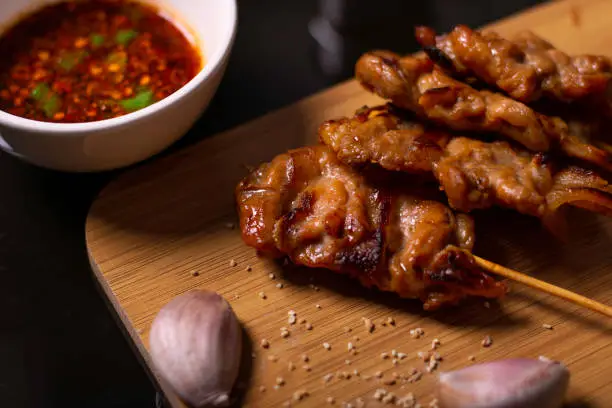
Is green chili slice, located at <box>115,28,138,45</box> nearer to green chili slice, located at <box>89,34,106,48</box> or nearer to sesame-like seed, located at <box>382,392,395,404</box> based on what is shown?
green chili slice, located at <box>89,34,106,48</box>

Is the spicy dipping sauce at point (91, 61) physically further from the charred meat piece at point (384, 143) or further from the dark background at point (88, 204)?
the charred meat piece at point (384, 143)

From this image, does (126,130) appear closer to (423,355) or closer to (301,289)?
(301,289)

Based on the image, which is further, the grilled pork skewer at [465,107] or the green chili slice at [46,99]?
the green chili slice at [46,99]

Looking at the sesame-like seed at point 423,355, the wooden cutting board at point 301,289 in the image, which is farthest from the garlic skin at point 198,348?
the sesame-like seed at point 423,355

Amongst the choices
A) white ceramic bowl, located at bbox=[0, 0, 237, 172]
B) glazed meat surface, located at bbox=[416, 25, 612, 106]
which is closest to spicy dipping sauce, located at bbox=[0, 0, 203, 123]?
white ceramic bowl, located at bbox=[0, 0, 237, 172]

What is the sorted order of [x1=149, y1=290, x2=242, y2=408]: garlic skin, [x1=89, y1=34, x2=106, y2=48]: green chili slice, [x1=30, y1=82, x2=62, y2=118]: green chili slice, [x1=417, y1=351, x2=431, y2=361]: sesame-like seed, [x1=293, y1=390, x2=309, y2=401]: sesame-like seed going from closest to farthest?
[x1=149, y1=290, x2=242, y2=408]: garlic skin
[x1=293, y1=390, x2=309, y2=401]: sesame-like seed
[x1=417, y1=351, x2=431, y2=361]: sesame-like seed
[x1=30, y1=82, x2=62, y2=118]: green chili slice
[x1=89, y1=34, x2=106, y2=48]: green chili slice
